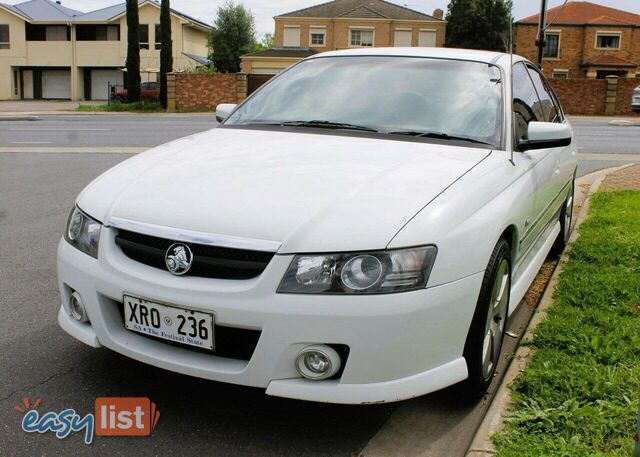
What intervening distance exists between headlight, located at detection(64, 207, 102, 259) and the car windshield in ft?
4.32

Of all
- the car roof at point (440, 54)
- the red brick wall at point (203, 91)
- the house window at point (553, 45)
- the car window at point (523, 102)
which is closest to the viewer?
the car window at point (523, 102)

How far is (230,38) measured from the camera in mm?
57781

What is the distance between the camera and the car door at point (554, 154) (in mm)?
4449

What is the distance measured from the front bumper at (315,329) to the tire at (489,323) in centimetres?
9

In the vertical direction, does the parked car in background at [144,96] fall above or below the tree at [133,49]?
below

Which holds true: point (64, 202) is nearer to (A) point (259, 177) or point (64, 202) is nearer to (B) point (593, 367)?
(A) point (259, 177)

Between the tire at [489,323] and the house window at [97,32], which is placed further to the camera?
the house window at [97,32]

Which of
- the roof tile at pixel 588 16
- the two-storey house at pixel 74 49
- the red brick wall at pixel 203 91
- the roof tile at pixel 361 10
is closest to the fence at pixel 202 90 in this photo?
the red brick wall at pixel 203 91

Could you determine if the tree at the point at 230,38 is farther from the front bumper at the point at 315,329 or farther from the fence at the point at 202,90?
the front bumper at the point at 315,329

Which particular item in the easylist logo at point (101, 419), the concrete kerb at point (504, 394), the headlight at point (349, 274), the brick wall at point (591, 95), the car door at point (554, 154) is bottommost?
the easylist logo at point (101, 419)

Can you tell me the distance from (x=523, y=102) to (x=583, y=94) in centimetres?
3487

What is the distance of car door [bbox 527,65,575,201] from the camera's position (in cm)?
445

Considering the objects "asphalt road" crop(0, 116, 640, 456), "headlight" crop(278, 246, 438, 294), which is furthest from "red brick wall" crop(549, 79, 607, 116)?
"headlight" crop(278, 246, 438, 294)

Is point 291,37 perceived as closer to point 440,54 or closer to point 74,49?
point 74,49
